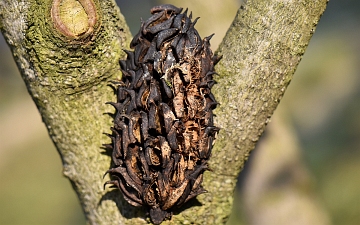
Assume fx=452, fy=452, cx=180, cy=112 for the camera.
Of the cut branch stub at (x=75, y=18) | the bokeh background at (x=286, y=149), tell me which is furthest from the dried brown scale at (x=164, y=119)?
the bokeh background at (x=286, y=149)

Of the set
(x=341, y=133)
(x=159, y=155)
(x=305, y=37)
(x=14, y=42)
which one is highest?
(x=341, y=133)

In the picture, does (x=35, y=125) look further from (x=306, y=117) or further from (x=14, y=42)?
(x=14, y=42)

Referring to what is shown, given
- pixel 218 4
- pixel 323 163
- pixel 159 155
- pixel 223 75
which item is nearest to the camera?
pixel 159 155

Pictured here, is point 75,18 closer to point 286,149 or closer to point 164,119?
point 164,119

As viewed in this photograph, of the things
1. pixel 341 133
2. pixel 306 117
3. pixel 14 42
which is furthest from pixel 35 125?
pixel 14 42

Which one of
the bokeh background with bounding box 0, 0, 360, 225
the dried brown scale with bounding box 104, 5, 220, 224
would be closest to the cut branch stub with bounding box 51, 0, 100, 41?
the dried brown scale with bounding box 104, 5, 220, 224

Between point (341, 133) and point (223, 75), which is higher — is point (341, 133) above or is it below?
Result: above

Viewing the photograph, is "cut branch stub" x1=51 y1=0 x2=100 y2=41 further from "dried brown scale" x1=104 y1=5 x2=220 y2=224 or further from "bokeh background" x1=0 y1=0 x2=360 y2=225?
"bokeh background" x1=0 y1=0 x2=360 y2=225

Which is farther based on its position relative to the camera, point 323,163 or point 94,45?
point 323,163
